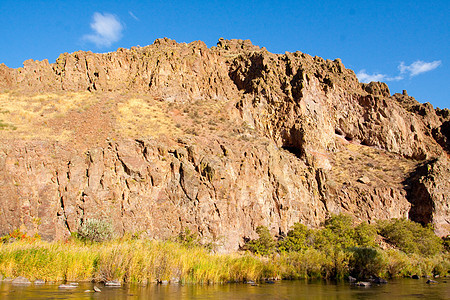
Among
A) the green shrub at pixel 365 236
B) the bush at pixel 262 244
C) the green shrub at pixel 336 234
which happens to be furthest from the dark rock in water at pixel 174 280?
the green shrub at pixel 365 236

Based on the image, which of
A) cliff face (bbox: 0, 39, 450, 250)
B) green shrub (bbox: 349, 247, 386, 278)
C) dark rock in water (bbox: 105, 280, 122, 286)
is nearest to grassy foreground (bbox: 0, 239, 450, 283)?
dark rock in water (bbox: 105, 280, 122, 286)

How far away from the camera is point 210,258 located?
18891 mm

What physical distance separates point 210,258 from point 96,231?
11.3 m

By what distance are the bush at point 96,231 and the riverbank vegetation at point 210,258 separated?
0.08 meters

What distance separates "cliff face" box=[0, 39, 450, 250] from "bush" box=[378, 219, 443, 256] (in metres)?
4.63

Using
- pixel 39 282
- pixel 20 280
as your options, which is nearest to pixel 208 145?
pixel 39 282

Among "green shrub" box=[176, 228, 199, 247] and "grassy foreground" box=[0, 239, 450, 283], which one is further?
"green shrub" box=[176, 228, 199, 247]

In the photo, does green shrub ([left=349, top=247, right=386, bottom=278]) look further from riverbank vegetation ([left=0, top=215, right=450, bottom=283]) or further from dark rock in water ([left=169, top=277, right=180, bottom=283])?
dark rock in water ([left=169, top=277, right=180, bottom=283])

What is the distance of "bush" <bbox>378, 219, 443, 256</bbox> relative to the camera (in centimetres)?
3638

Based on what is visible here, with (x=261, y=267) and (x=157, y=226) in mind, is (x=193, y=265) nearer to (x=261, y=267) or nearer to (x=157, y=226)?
(x=261, y=267)

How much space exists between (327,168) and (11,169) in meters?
38.9

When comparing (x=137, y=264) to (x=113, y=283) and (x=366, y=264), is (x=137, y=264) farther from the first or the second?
(x=366, y=264)

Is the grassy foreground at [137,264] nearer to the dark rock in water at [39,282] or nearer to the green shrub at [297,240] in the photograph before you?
the dark rock in water at [39,282]

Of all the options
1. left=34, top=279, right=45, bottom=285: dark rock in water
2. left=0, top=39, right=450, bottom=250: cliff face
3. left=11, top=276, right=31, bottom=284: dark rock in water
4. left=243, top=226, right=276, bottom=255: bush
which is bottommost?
left=34, top=279, right=45, bottom=285: dark rock in water
